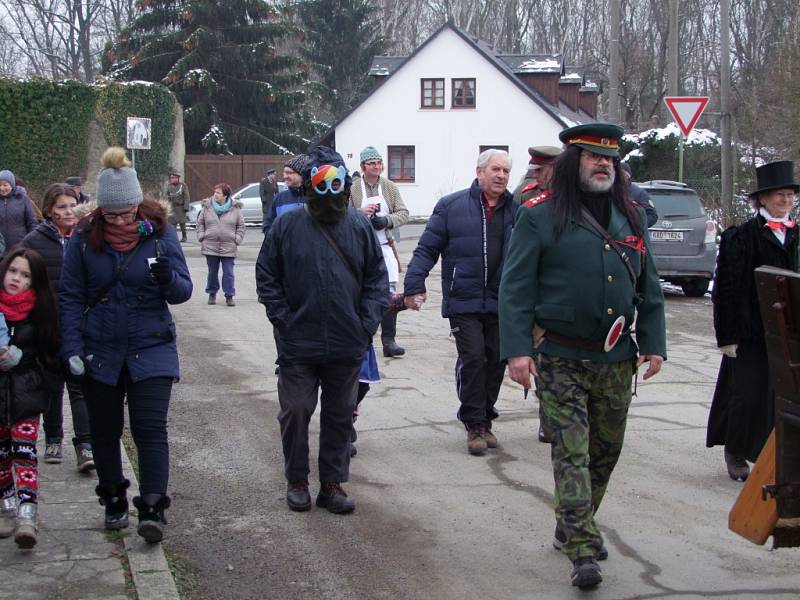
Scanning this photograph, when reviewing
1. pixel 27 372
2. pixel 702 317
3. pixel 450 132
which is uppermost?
pixel 450 132

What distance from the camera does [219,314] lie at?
14523mm

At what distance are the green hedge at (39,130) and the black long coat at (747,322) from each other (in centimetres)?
2848

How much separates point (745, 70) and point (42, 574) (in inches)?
1905

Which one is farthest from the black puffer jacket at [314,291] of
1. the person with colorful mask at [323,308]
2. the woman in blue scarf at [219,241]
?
the woman in blue scarf at [219,241]

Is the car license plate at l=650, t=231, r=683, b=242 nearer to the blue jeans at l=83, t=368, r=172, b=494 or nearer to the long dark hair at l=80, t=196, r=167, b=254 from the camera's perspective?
the long dark hair at l=80, t=196, r=167, b=254

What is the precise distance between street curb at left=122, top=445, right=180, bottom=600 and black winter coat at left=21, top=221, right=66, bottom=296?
1.94m

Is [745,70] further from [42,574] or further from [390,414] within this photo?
[42,574]

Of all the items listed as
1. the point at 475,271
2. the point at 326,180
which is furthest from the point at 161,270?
the point at 475,271

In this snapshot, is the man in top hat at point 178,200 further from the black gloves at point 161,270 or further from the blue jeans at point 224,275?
the black gloves at point 161,270

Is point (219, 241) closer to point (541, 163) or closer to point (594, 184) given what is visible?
point (541, 163)

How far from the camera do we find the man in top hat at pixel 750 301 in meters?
6.46

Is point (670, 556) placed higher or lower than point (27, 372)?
lower

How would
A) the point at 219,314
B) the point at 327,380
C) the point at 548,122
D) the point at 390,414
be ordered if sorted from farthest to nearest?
the point at 548,122
the point at 219,314
the point at 390,414
the point at 327,380

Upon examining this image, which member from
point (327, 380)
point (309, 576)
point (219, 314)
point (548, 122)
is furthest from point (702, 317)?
point (548, 122)
